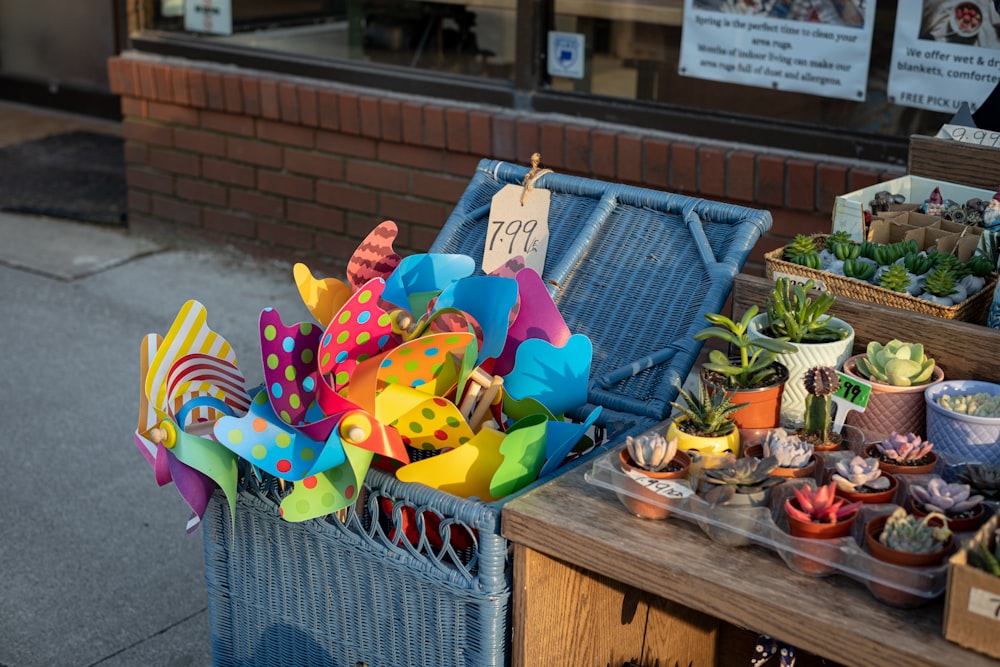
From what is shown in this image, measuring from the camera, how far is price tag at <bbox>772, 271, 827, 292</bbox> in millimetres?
1862

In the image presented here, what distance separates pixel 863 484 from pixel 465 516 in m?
0.52

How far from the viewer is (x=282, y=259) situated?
17.0ft

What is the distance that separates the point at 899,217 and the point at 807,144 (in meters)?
1.87

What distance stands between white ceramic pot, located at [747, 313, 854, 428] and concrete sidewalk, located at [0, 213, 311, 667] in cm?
153

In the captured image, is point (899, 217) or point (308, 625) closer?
point (308, 625)

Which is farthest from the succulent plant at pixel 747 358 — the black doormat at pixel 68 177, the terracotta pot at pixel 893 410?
the black doormat at pixel 68 177

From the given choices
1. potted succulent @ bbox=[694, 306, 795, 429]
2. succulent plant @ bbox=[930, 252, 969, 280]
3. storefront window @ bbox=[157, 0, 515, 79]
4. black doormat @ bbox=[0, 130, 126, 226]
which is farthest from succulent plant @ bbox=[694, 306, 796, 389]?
black doormat @ bbox=[0, 130, 126, 226]

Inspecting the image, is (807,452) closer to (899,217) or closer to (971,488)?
(971,488)

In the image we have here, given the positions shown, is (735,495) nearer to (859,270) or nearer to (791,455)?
(791,455)

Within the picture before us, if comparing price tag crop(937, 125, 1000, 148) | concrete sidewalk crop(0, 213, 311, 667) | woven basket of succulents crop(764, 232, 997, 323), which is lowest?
concrete sidewalk crop(0, 213, 311, 667)

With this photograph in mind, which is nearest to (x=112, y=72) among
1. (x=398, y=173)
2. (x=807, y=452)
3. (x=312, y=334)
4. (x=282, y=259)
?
(x=282, y=259)

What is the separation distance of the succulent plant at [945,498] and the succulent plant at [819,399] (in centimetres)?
21

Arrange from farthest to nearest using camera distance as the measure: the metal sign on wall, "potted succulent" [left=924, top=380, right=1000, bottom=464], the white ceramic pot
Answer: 1. the metal sign on wall
2. the white ceramic pot
3. "potted succulent" [left=924, top=380, right=1000, bottom=464]

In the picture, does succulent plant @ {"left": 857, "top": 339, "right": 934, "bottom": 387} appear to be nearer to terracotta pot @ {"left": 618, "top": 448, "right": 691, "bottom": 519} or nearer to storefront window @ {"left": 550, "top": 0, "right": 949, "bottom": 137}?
terracotta pot @ {"left": 618, "top": 448, "right": 691, "bottom": 519}
